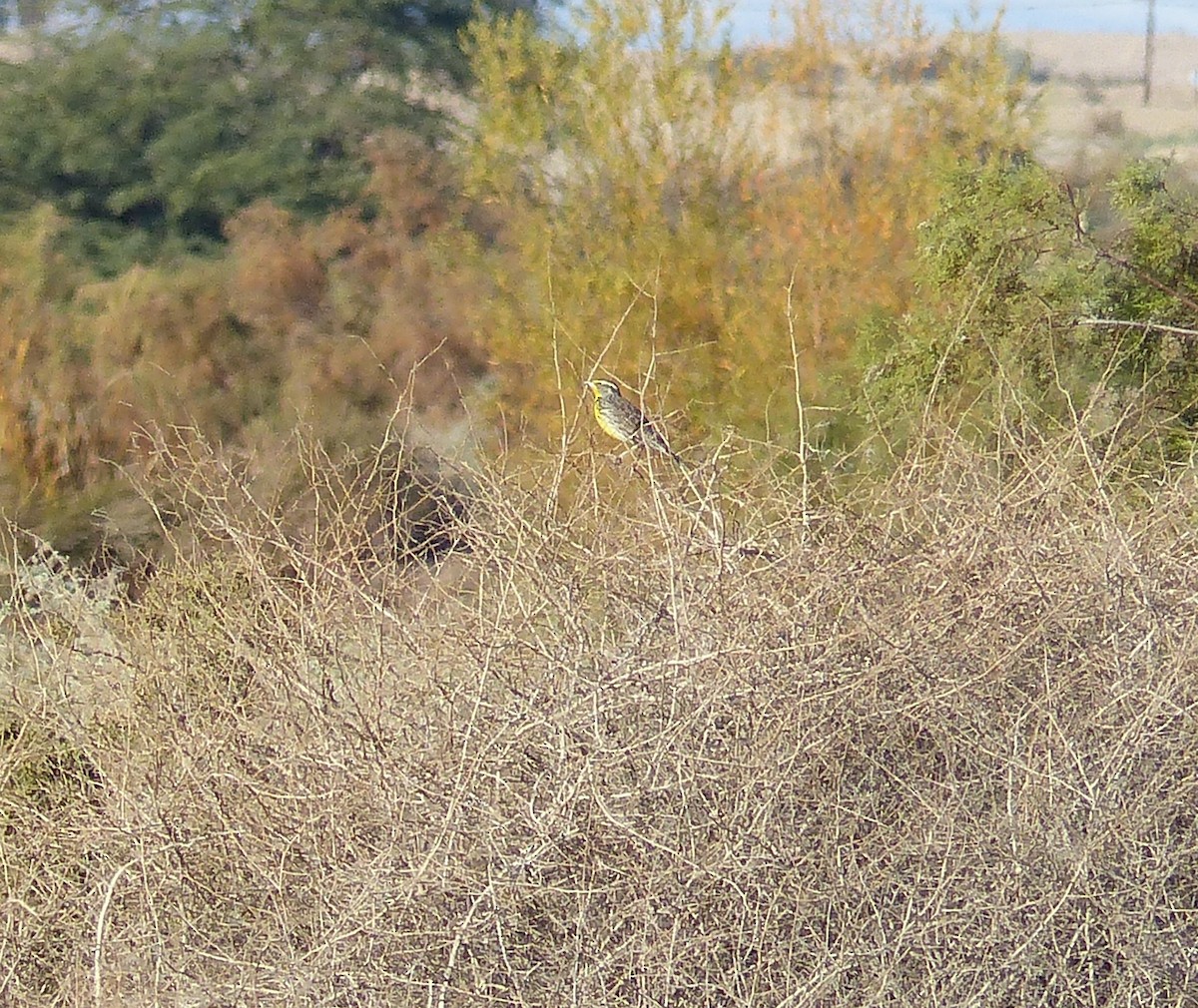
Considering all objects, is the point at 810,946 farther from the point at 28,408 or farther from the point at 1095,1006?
the point at 28,408

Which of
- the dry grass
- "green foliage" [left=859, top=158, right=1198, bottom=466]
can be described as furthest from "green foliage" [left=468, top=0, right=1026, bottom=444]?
the dry grass

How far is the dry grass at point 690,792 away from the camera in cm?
247

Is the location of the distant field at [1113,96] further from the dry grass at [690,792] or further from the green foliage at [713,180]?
the dry grass at [690,792]

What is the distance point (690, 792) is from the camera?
8.07ft

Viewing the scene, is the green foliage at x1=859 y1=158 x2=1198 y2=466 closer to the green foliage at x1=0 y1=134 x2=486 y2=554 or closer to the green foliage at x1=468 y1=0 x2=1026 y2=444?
the green foliage at x1=468 y1=0 x2=1026 y2=444

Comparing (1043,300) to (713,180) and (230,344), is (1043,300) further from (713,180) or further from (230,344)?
(230,344)

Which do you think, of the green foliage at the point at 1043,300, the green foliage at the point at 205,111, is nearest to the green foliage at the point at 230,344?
the green foliage at the point at 205,111

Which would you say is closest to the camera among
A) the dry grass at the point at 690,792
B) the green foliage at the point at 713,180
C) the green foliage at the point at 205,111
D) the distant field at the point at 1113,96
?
the dry grass at the point at 690,792

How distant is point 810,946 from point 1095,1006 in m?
0.51

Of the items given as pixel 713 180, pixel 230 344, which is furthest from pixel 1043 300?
pixel 230 344

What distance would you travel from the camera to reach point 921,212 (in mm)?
7355

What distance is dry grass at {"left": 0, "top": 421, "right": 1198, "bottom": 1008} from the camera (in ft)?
8.09

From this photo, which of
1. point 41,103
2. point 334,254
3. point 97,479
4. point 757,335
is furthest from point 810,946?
point 41,103

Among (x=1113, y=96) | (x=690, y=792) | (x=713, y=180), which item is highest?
(x=690, y=792)
